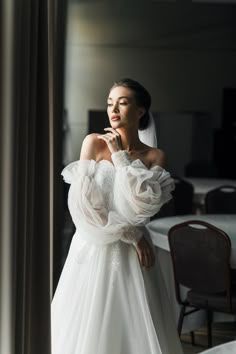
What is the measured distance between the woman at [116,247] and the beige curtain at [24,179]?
0.71ft

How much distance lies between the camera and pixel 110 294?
164 cm

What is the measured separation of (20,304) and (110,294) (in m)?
0.36

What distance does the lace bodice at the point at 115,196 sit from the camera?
5.17ft

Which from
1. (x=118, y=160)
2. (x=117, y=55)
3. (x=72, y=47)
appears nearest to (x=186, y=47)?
(x=117, y=55)

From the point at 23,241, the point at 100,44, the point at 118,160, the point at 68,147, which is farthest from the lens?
the point at 100,44

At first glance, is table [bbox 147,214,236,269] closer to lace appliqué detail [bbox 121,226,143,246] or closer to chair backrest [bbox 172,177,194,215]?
chair backrest [bbox 172,177,194,215]

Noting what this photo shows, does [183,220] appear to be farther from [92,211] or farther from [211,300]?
[92,211]

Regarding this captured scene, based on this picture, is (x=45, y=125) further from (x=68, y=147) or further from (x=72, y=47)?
(x=72, y=47)

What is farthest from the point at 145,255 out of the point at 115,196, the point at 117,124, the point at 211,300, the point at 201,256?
the point at 211,300

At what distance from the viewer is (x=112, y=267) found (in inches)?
65.3

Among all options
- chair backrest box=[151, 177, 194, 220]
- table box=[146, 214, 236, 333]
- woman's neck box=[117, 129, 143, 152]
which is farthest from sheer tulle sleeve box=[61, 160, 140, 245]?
chair backrest box=[151, 177, 194, 220]

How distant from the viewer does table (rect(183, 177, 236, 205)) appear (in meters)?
2.67

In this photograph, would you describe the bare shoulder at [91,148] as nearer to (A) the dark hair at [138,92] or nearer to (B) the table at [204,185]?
(A) the dark hair at [138,92]

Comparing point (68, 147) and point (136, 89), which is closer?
point (136, 89)
